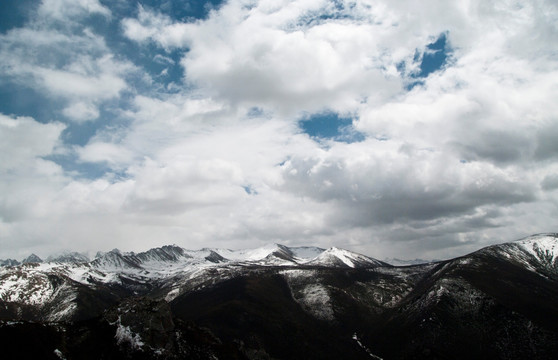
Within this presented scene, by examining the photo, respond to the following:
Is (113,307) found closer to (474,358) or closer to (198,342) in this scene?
(198,342)

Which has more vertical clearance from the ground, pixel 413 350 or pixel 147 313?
pixel 147 313

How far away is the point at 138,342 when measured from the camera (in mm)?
89250

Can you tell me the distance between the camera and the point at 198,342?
3969 inches

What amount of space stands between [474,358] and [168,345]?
542 ft

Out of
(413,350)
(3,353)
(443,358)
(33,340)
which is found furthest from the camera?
(413,350)

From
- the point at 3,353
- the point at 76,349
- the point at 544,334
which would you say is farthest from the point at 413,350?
the point at 3,353

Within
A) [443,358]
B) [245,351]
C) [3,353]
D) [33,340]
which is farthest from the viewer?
[443,358]

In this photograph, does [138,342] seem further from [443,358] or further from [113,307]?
[443,358]

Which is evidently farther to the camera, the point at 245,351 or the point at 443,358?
the point at 443,358

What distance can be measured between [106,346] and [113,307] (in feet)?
49.2

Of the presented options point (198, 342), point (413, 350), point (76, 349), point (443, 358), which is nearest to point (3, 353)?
point (76, 349)

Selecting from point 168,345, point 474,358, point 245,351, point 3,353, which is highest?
point 3,353

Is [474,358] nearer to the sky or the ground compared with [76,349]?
nearer to the ground

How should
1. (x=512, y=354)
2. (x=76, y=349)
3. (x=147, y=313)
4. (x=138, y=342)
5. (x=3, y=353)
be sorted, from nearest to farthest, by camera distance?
(x=3, y=353), (x=76, y=349), (x=138, y=342), (x=147, y=313), (x=512, y=354)
